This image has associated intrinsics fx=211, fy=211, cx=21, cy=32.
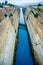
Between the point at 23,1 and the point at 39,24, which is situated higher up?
the point at 39,24

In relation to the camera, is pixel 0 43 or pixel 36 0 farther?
pixel 36 0

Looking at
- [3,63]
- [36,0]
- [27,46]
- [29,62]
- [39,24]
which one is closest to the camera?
[3,63]

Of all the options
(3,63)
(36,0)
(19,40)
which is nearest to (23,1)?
(36,0)

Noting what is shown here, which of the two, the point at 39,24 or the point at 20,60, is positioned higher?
the point at 39,24

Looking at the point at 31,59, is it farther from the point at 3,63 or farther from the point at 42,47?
the point at 3,63

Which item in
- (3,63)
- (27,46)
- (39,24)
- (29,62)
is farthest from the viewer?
(39,24)

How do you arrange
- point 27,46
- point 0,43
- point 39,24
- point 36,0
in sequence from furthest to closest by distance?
1. point 36,0
2. point 39,24
3. point 27,46
4. point 0,43

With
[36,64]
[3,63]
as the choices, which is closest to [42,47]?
[36,64]

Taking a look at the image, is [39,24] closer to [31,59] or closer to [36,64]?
[31,59]

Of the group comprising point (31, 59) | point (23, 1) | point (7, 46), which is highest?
point (7, 46)
